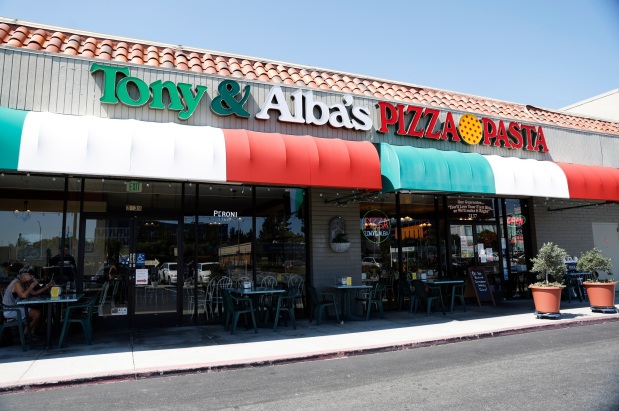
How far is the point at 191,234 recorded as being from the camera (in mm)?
10492

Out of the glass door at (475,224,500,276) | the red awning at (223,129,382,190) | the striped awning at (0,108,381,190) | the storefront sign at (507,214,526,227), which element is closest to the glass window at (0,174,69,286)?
the striped awning at (0,108,381,190)

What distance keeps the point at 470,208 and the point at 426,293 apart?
3.84 meters

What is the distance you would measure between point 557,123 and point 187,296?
13675mm

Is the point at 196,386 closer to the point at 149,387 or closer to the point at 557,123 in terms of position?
the point at 149,387

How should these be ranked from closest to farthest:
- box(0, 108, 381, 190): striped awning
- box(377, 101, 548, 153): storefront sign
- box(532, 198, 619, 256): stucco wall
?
box(0, 108, 381, 190): striped awning
box(377, 101, 548, 153): storefront sign
box(532, 198, 619, 256): stucco wall

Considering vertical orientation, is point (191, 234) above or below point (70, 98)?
below

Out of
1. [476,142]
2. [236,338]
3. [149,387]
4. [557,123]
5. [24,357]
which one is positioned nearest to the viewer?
[149,387]

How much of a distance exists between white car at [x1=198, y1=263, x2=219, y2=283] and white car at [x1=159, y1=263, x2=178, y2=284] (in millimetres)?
559

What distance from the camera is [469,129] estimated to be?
13008 mm

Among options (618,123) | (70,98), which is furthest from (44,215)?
(618,123)

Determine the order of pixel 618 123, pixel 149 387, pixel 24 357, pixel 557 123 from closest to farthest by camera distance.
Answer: pixel 149 387, pixel 24 357, pixel 557 123, pixel 618 123

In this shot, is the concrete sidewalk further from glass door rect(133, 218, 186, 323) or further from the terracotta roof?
the terracotta roof

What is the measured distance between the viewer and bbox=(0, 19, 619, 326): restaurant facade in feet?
28.0

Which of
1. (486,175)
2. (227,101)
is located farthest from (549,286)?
(227,101)
